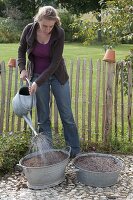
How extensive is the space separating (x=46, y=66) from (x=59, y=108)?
549mm

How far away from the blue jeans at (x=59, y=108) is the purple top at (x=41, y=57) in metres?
0.11

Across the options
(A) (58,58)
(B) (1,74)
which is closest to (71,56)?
(B) (1,74)

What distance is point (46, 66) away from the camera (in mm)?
4617

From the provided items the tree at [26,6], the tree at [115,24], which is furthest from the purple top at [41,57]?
the tree at [26,6]

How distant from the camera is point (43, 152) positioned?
4.38 metres

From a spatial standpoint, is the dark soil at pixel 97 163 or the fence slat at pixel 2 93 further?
the fence slat at pixel 2 93

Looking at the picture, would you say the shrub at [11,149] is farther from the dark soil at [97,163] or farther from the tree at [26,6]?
the tree at [26,6]

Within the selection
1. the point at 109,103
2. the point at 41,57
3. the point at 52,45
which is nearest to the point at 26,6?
the point at 109,103

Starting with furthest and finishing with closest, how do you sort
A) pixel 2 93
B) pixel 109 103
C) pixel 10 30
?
pixel 10 30 < pixel 2 93 < pixel 109 103

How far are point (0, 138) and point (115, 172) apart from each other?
1573 mm

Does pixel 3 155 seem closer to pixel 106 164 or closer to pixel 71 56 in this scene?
pixel 106 164

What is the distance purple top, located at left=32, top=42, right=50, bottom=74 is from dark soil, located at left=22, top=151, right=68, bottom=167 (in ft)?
3.14

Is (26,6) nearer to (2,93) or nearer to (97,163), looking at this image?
(2,93)

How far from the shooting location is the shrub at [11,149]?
4.59 meters
